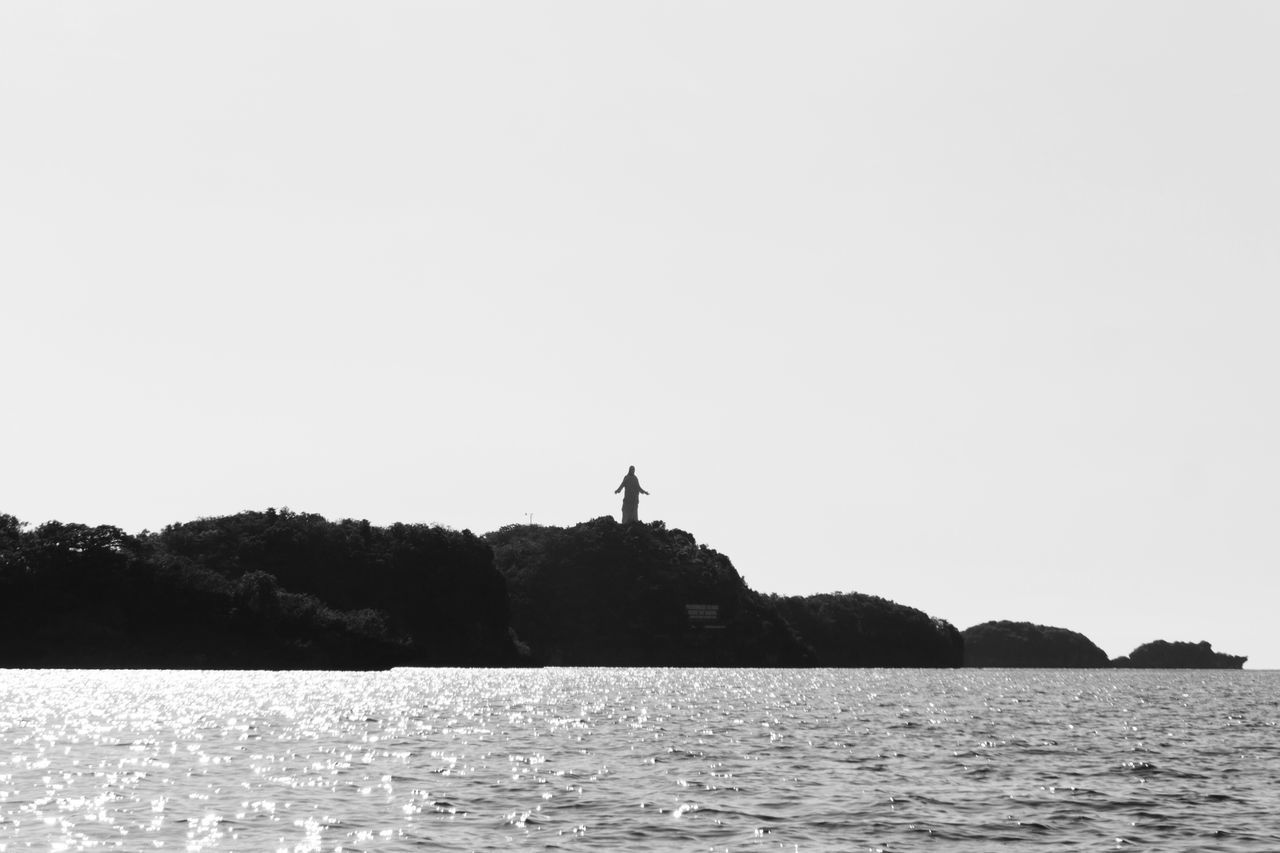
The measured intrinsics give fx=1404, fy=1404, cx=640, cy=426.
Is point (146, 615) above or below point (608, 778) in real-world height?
above

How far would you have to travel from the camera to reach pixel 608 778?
4916 cm

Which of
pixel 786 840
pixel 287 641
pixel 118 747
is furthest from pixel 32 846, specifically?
pixel 287 641

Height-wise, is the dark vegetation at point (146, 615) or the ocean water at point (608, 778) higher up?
the dark vegetation at point (146, 615)

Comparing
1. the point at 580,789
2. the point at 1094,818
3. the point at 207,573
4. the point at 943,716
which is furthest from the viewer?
the point at 207,573

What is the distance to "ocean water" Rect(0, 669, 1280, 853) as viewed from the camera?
1423 inches

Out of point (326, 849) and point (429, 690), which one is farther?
point (429, 690)

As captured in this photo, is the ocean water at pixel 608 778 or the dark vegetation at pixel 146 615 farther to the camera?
the dark vegetation at pixel 146 615

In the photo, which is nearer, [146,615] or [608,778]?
[608,778]

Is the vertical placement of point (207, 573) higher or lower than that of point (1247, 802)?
higher

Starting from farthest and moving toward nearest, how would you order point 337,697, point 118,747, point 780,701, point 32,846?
point 780,701 < point 337,697 < point 118,747 < point 32,846

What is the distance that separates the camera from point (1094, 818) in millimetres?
41344

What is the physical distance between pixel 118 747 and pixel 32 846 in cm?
2621

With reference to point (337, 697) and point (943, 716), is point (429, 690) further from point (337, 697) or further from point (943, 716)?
point (943, 716)

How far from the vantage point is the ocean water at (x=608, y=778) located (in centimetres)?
3616
